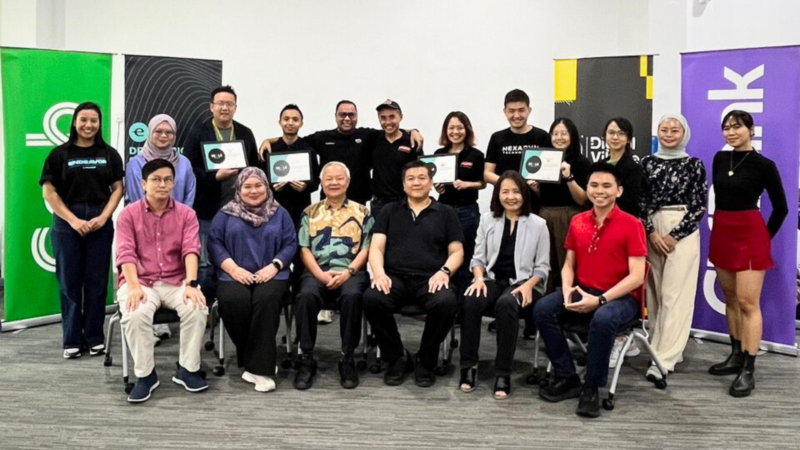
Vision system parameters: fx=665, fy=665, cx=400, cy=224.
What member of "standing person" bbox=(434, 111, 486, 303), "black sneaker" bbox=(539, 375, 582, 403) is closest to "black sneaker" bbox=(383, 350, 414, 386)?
"black sneaker" bbox=(539, 375, 582, 403)

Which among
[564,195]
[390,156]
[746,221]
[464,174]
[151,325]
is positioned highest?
[390,156]

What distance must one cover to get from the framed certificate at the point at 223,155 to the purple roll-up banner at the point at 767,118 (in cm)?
303

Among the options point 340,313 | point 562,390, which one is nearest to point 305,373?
point 340,313

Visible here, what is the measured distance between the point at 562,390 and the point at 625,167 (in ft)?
4.45

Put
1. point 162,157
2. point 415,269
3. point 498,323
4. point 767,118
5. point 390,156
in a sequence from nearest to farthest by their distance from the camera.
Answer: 1. point 498,323
2. point 415,269
3. point 162,157
4. point 767,118
5. point 390,156

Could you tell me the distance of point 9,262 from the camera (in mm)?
4738

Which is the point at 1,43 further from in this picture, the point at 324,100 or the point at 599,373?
the point at 599,373

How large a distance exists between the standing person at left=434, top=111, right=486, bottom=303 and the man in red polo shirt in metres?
1.03

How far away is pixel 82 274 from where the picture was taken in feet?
13.8

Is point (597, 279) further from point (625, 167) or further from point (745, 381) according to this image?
point (745, 381)

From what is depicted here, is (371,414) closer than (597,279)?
Yes

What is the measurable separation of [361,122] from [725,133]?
3.59 m

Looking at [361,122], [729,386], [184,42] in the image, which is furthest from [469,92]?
[729,386]

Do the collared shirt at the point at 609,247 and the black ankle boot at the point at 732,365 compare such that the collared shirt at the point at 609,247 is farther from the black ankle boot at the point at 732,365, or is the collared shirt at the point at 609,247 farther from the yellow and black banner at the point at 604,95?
the yellow and black banner at the point at 604,95
